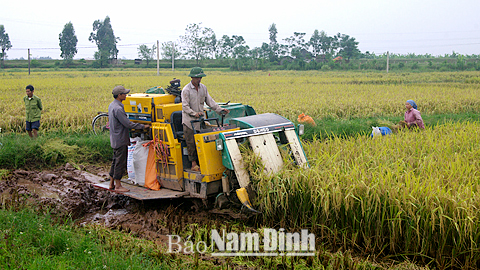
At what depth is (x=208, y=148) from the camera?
5.56m

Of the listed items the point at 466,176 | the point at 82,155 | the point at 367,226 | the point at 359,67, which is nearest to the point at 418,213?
the point at 367,226

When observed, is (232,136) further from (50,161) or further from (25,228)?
(50,161)

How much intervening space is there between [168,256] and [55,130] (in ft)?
25.2

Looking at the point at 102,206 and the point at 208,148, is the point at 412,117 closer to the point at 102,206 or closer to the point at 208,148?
the point at 208,148

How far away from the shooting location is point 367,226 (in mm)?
4539

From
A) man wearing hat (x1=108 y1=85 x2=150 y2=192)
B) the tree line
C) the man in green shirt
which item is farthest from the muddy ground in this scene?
the tree line

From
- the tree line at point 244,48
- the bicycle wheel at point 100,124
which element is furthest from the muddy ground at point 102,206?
the tree line at point 244,48

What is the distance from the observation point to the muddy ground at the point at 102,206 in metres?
5.38

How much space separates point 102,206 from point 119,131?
128 centimetres

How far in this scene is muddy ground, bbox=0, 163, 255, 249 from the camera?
17.6ft

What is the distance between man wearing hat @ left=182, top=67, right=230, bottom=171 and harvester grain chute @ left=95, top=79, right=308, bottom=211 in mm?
165

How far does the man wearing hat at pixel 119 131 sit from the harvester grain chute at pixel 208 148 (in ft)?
0.89

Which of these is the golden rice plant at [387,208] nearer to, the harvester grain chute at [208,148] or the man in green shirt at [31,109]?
the harvester grain chute at [208,148]

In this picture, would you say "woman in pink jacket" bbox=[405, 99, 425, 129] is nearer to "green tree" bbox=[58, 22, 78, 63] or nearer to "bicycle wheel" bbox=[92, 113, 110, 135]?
"bicycle wheel" bbox=[92, 113, 110, 135]
